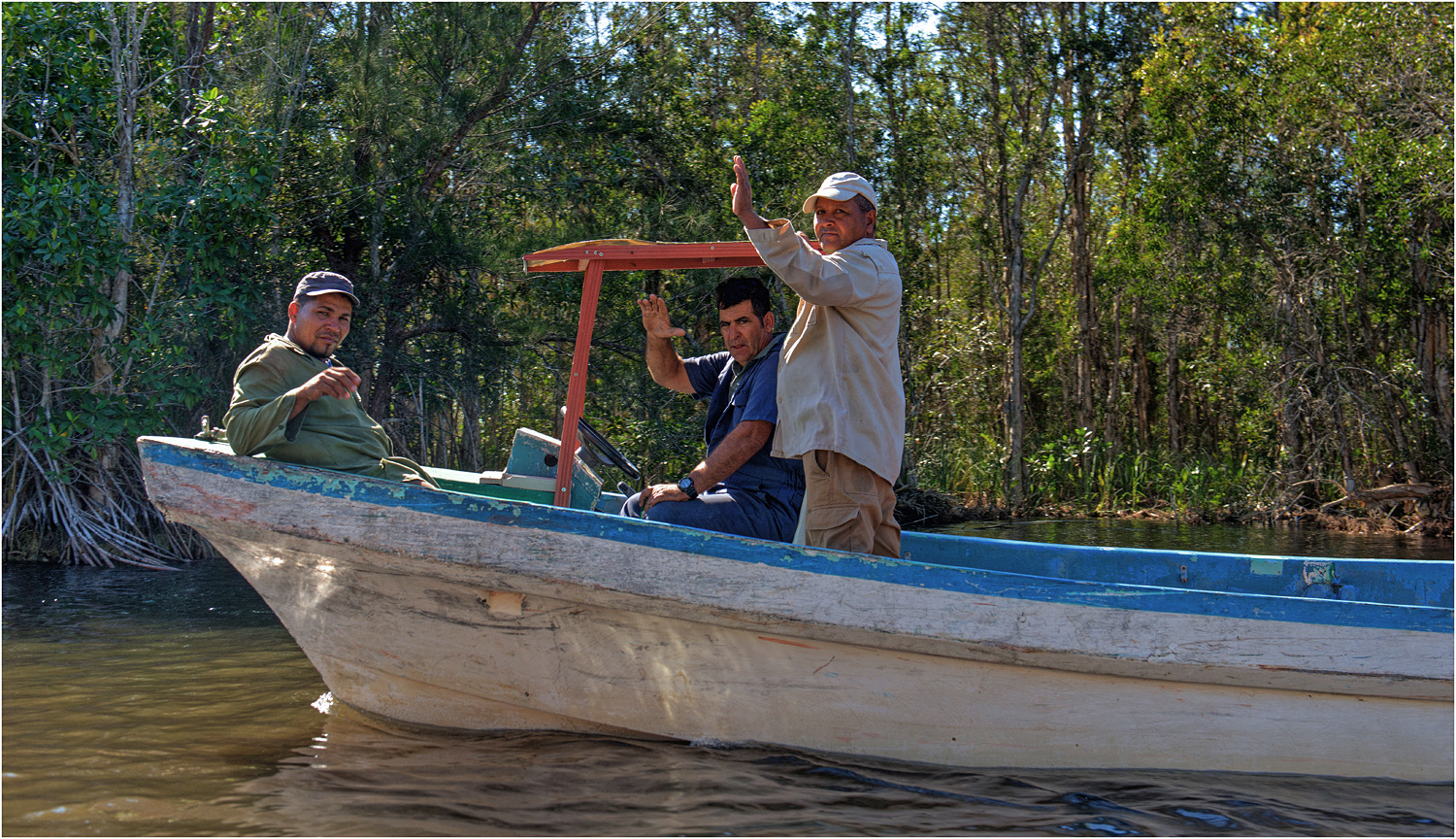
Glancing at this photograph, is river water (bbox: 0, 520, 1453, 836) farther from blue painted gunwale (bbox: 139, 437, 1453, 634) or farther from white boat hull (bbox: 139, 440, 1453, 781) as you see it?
blue painted gunwale (bbox: 139, 437, 1453, 634)

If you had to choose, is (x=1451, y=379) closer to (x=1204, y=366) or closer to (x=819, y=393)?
(x=1204, y=366)

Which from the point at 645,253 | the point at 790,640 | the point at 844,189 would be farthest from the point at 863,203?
the point at 790,640

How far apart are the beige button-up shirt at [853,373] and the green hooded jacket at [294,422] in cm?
154

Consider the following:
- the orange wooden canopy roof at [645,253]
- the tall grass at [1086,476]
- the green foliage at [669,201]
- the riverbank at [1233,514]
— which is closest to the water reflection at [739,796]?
the orange wooden canopy roof at [645,253]

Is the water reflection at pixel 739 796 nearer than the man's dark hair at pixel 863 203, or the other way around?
the water reflection at pixel 739 796

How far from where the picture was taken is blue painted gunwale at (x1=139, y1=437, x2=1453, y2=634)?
3.30 meters

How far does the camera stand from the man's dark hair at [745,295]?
3.84 m

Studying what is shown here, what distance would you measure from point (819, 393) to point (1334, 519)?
37.7 ft

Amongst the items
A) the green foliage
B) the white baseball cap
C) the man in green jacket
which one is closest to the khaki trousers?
the white baseball cap

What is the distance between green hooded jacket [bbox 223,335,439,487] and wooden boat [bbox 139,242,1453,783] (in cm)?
13

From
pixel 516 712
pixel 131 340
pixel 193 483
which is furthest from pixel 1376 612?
pixel 131 340

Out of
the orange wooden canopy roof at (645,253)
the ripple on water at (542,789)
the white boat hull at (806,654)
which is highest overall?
the orange wooden canopy roof at (645,253)

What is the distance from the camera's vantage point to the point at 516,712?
12.3ft

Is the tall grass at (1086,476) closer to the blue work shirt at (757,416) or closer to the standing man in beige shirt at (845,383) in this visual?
the blue work shirt at (757,416)
